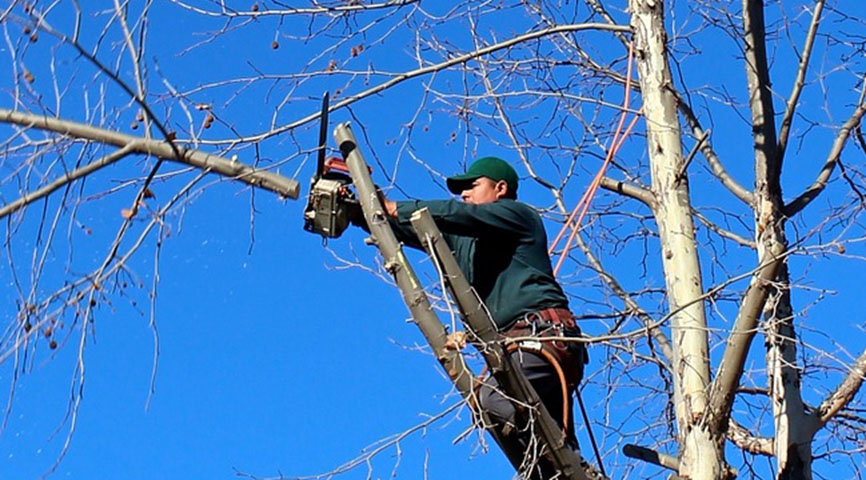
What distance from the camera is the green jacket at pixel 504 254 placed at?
5.64 metres

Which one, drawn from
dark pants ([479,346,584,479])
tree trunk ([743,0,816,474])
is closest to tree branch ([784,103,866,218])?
tree trunk ([743,0,816,474])

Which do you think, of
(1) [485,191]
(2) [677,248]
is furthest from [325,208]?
(2) [677,248]

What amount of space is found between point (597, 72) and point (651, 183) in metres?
1.01

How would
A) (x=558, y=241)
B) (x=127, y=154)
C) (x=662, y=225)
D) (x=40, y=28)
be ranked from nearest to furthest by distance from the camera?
(x=40, y=28) < (x=127, y=154) < (x=662, y=225) < (x=558, y=241)

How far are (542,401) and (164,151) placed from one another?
1891 millimetres

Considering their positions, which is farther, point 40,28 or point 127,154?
point 127,154

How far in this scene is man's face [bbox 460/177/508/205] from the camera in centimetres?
637

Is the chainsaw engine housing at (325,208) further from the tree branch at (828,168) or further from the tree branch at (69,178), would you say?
the tree branch at (828,168)

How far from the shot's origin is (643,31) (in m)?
6.75

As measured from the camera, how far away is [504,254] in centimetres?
593

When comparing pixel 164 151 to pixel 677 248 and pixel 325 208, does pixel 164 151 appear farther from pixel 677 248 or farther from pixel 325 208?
pixel 677 248

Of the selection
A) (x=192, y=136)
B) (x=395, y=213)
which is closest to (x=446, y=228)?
(x=395, y=213)

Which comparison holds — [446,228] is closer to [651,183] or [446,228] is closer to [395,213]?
[395,213]

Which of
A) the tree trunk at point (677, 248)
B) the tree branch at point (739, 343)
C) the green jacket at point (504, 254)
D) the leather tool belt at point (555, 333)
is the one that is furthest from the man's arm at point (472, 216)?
the tree branch at point (739, 343)
